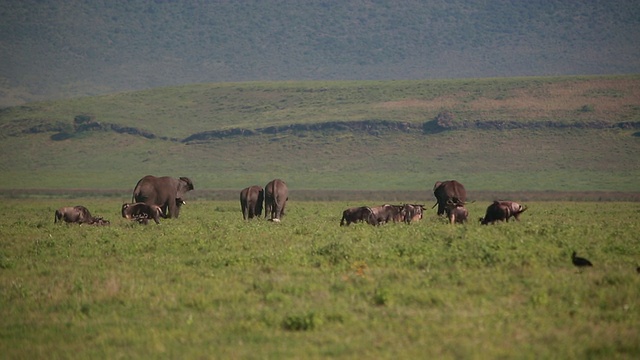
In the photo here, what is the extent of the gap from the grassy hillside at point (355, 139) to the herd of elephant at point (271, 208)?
55774mm

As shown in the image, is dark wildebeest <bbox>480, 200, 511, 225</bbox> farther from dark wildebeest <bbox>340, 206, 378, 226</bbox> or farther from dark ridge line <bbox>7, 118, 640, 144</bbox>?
dark ridge line <bbox>7, 118, 640, 144</bbox>

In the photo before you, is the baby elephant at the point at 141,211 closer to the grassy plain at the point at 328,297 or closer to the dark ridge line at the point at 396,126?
the grassy plain at the point at 328,297

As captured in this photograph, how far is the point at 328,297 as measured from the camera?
1538 centimetres

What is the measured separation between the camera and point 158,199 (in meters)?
33.2

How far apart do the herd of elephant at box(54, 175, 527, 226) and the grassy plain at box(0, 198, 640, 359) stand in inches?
188

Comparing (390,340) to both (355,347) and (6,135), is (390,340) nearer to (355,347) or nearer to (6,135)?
(355,347)

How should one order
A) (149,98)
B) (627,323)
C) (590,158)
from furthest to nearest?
(149,98) → (590,158) → (627,323)

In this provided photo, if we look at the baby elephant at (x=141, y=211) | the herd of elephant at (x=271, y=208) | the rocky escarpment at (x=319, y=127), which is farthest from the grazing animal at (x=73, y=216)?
the rocky escarpment at (x=319, y=127)

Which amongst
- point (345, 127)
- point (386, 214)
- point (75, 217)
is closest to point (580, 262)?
point (386, 214)

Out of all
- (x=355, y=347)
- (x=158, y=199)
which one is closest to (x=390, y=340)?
(x=355, y=347)

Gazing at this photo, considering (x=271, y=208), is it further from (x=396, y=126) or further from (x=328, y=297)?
(x=396, y=126)

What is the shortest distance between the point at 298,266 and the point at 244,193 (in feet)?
52.5

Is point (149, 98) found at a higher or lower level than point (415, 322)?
higher

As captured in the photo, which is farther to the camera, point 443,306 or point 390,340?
point 443,306
